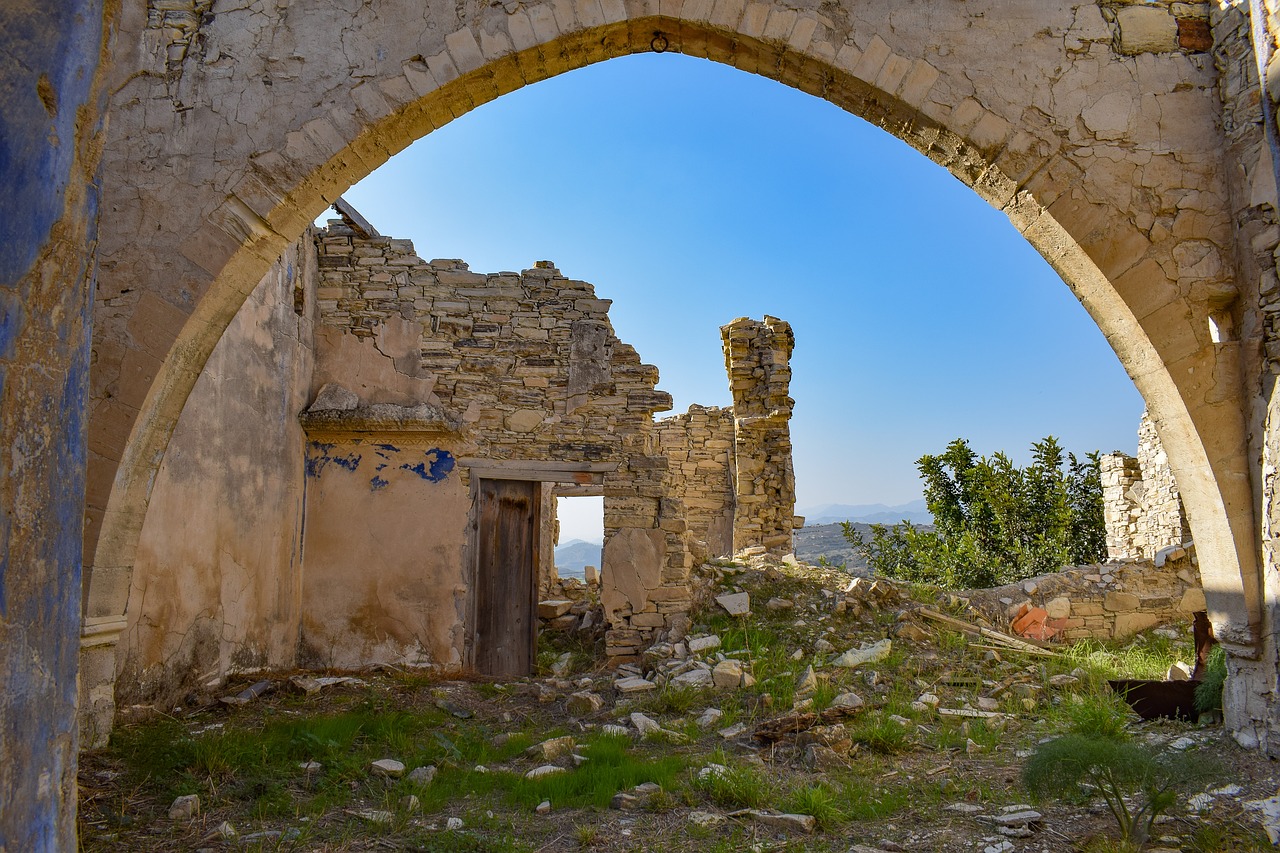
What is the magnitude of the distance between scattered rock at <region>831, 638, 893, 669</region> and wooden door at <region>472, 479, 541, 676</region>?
3.05 m

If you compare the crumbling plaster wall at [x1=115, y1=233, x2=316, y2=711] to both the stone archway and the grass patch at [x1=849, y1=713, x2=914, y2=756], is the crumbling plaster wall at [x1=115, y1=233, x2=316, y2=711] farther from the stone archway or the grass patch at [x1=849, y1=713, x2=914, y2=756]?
the grass patch at [x1=849, y1=713, x2=914, y2=756]

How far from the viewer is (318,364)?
743cm

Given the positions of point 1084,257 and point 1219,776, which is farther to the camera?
point 1084,257

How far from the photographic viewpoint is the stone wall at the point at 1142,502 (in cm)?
864

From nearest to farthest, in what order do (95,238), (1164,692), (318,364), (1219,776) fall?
(95,238)
(1219,776)
(1164,692)
(318,364)

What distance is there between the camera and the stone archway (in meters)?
3.29

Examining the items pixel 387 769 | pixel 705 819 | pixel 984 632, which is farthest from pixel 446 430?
pixel 984 632

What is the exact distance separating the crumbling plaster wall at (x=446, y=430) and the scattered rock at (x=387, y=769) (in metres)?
3.10

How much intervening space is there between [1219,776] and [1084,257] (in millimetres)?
2085

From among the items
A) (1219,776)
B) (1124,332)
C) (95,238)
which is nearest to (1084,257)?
(1124,332)

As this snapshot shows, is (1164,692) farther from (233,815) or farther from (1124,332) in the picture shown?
(233,815)

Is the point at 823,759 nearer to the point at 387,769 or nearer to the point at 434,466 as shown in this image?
the point at 387,769

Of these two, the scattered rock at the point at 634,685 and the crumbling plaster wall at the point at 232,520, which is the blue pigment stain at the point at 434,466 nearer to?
the crumbling plaster wall at the point at 232,520

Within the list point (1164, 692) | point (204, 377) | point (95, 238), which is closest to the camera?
point (95, 238)
